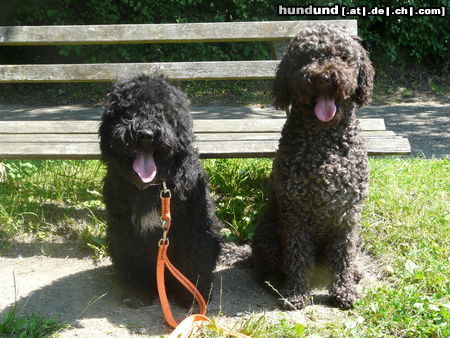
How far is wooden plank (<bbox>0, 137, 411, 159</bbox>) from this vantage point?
13.0 feet

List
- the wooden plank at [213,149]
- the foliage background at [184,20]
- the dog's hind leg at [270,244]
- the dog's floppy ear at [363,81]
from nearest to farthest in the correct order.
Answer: the dog's floppy ear at [363,81] < the dog's hind leg at [270,244] < the wooden plank at [213,149] < the foliage background at [184,20]

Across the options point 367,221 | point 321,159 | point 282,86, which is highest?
point 282,86

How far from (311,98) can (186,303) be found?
59.0 inches

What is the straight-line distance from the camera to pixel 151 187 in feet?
10.5

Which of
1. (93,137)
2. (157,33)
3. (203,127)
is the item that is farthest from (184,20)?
(93,137)

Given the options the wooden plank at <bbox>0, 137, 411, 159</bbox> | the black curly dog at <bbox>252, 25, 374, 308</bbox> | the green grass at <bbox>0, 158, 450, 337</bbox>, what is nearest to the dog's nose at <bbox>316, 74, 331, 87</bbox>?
the black curly dog at <bbox>252, 25, 374, 308</bbox>

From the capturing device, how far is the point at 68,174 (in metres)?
4.89

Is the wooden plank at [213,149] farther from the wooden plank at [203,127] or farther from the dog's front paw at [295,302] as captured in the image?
the dog's front paw at [295,302]

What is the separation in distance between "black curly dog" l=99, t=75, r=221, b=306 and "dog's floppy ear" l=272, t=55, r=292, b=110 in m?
0.58

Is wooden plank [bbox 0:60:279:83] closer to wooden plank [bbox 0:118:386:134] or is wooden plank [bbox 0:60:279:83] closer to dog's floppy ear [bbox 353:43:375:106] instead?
wooden plank [bbox 0:118:386:134]

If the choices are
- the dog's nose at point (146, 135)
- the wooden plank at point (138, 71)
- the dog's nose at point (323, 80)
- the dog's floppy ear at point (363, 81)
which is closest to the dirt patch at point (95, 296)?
the dog's nose at point (146, 135)

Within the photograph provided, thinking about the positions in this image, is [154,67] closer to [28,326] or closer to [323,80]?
[323,80]

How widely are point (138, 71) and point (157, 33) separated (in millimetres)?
400

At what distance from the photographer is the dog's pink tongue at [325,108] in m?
3.16
